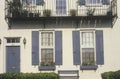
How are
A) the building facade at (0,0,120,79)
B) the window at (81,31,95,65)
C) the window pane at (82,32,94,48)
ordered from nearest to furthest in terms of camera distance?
1. the building facade at (0,0,120,79)
2. the window at (81,31,95,65)
3. the window pane at (82,32,94,48)

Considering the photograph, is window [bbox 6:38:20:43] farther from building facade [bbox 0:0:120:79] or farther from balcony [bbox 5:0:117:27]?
balcony [bbox 5:0:117:27]

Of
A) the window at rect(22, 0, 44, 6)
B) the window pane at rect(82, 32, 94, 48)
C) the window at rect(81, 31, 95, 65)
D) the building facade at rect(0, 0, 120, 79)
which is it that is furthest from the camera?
the window at rect(22, 0, 44, 6)

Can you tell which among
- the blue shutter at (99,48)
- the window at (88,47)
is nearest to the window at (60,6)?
the window at (88,47)

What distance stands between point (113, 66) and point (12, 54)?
19.6 ft

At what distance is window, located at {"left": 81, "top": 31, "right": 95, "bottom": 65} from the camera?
20.2 meters

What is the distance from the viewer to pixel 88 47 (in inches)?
802

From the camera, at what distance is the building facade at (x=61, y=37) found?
20000mm

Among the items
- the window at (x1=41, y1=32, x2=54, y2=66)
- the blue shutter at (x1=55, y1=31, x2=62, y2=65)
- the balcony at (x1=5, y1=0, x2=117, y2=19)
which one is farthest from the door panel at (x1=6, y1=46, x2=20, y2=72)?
the blue shutter at (x1=55, y1=31, x2=62, y2=65)

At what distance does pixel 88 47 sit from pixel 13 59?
4.48m

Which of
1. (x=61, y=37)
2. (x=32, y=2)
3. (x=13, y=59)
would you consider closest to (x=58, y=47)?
(x=61, y=37)

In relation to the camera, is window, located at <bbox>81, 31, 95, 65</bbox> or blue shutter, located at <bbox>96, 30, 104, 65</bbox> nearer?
blue shutter, located at <bbox>96, 30, 104, 65</bbox>

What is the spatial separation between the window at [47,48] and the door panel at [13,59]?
4.83ft

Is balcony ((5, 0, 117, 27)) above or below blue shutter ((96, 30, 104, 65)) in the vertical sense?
above

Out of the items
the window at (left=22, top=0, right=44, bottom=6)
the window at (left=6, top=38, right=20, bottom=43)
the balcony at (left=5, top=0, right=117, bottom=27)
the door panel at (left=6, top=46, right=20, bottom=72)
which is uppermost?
the window at (left=22, top=0, right=44, bottom=6)
